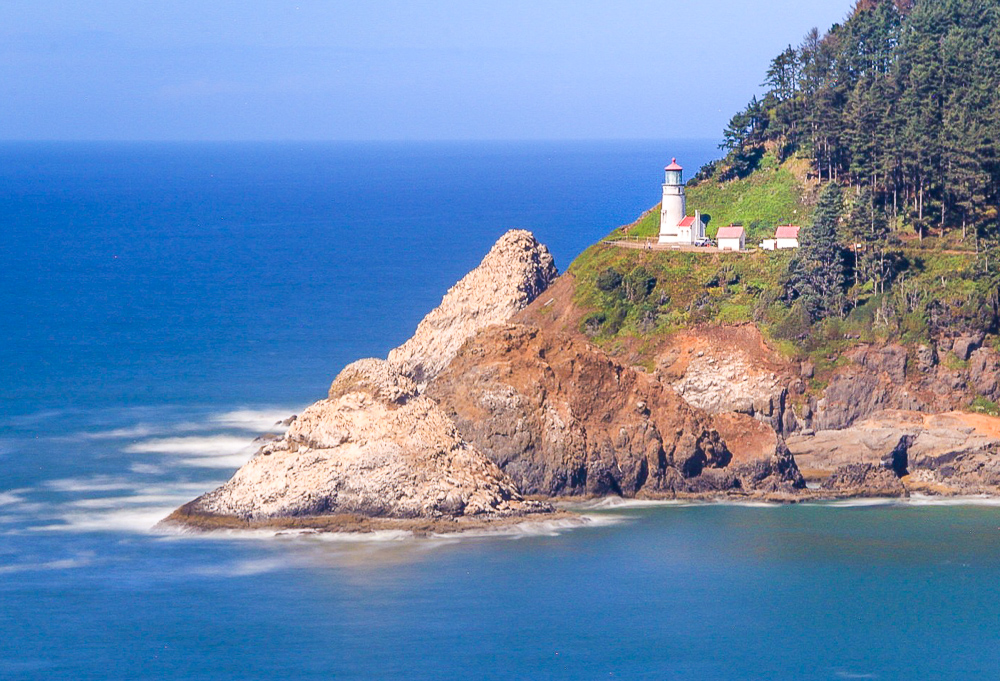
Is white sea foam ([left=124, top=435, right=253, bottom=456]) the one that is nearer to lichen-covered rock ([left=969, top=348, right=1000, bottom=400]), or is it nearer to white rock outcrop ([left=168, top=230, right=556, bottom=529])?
white rock outcrop ([left=168, top=230, right=556, bottom=529])

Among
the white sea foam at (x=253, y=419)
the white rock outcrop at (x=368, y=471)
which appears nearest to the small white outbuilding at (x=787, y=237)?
the white sea foam at (x=253, y=419)

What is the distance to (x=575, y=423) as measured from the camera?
7081cm

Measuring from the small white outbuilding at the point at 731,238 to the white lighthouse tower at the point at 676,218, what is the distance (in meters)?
2.60

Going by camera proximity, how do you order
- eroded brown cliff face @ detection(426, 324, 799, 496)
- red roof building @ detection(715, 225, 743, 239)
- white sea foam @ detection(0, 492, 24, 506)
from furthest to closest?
red roof building @ detection(715, 225, 743, 239), eroded brown cliff face @ detection(426, 324, 799, 496), white sea foam @ detection(0, 492, 24, 506)

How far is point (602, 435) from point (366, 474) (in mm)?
11027

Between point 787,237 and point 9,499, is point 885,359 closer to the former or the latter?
point 787,237

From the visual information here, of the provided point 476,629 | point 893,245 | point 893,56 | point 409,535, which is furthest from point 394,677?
point 893,56

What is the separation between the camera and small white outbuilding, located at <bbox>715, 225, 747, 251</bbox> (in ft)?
302

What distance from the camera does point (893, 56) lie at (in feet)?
347

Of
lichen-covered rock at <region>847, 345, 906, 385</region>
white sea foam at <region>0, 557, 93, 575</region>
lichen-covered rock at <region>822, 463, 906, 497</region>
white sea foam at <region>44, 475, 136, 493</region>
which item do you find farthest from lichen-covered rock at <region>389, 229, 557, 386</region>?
white sea foam at <region>0, 557, 93, 575</region>

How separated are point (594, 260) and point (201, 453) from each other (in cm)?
2583

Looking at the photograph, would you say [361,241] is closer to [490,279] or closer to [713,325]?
[490,279]

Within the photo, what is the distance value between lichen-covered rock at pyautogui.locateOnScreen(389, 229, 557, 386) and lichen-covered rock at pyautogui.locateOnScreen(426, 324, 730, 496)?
14804 mm

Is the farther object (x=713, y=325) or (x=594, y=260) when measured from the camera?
(x=594, y=260)
